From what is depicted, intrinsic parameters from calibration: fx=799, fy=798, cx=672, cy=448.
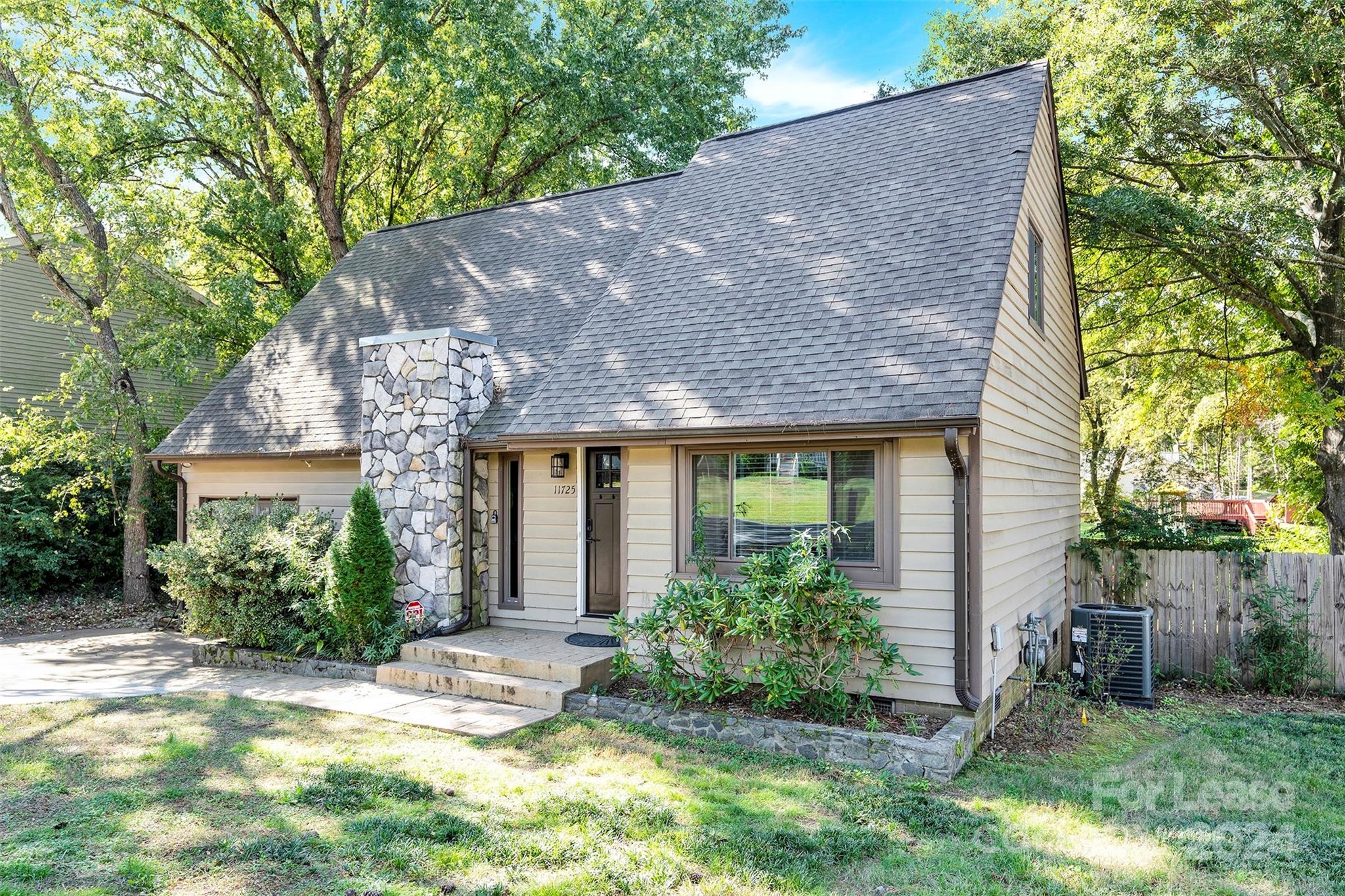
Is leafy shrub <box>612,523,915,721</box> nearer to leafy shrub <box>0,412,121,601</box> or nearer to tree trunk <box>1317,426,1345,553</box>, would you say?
tree trunk <box>1317,426,1345,553</box>

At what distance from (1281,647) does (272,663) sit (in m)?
10.8

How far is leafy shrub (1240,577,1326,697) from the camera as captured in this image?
8.40 m

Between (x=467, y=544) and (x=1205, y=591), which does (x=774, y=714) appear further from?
(x=1205, y=591)

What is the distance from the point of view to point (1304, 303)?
11367 millimetres

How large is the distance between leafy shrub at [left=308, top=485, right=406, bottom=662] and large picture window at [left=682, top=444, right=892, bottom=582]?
340 centimetres

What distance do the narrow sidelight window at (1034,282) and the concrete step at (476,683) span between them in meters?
5.76


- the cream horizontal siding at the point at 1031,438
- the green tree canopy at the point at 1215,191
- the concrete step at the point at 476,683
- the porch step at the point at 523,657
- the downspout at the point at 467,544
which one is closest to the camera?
the cream horizontal siding at the point at 1031,438

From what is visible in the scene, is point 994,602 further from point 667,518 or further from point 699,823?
point 699,823

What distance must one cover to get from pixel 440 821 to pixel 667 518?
3353mm

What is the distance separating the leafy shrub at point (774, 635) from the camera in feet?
19.6

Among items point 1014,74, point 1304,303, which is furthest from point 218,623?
point 1304,303

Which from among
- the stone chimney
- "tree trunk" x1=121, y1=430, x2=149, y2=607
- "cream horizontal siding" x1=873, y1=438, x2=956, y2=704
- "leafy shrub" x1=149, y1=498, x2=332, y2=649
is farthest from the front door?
"tree trunk" x1=121, y1=430, x2=149, y2=607

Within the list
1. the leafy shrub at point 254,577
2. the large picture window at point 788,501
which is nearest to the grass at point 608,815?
the large picture window at point 788,501

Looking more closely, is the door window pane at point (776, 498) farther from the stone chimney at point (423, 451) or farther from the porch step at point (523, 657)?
the stone chimney at point (423, 451)
